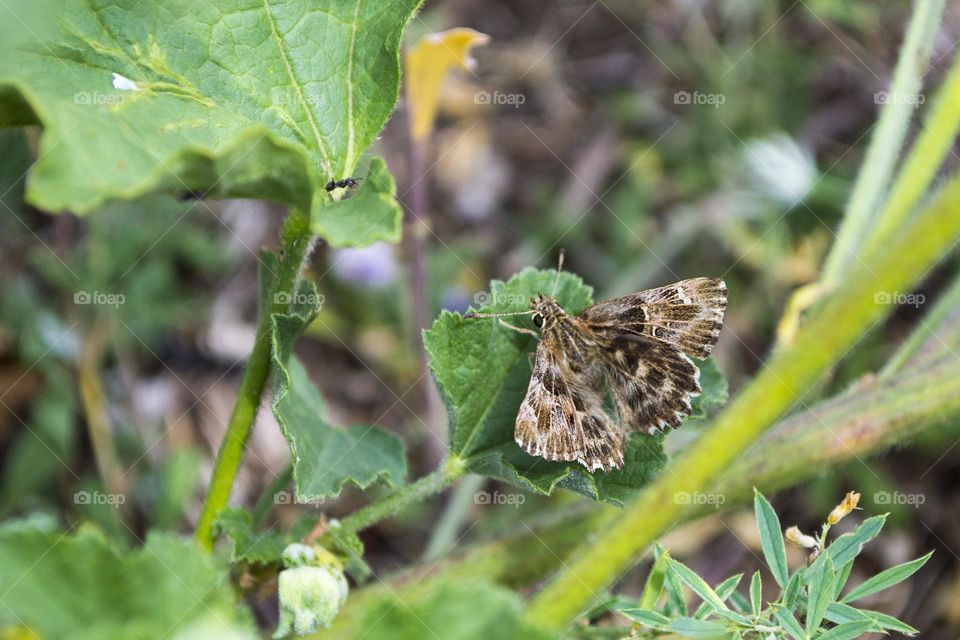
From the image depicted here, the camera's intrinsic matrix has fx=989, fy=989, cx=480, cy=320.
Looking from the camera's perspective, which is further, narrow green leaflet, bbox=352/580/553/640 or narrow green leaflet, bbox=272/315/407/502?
narrow green leaflet, bbox=272/315/407/502

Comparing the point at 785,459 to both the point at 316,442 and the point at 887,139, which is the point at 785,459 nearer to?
the point at 887,139

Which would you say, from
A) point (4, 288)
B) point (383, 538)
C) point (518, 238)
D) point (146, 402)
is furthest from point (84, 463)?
point (518, 238)

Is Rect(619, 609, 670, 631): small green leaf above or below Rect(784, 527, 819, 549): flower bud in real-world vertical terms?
below

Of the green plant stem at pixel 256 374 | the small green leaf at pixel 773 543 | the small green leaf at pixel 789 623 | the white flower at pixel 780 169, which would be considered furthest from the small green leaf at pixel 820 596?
the white flower at pixel 780 169

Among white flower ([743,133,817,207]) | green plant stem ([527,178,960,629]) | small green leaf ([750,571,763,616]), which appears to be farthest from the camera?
white flower ([743,133,817,207])

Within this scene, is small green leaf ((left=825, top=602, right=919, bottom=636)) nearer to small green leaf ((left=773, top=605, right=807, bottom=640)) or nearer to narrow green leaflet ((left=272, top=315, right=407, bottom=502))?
small green leaf ((left=773, top=605, right=807, bottom=640))

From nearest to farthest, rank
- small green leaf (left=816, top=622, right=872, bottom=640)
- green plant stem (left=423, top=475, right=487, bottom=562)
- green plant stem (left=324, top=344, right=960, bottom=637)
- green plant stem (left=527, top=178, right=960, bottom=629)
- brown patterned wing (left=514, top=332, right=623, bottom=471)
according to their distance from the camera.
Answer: green plant stem (left=527, top=178, right=960, bottom=629) < small green leaf (left=816, top=622, right=872, bottom=640) < brown patterned wing (left=514, top=332, right=623, bottom=471) < green plant stem (left=324, top=344, right=960, bottom=637) < green plant stem (left=423, top=475, right=487, bottom=562)

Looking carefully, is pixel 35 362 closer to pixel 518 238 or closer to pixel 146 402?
pixel 146 402

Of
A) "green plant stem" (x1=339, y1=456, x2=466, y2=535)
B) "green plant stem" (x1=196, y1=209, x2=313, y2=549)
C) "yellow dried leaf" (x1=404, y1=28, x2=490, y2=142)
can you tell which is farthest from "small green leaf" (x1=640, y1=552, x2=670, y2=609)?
"yellow dried leaf" (x1=404, y1=28, x2=490, y2=142)
